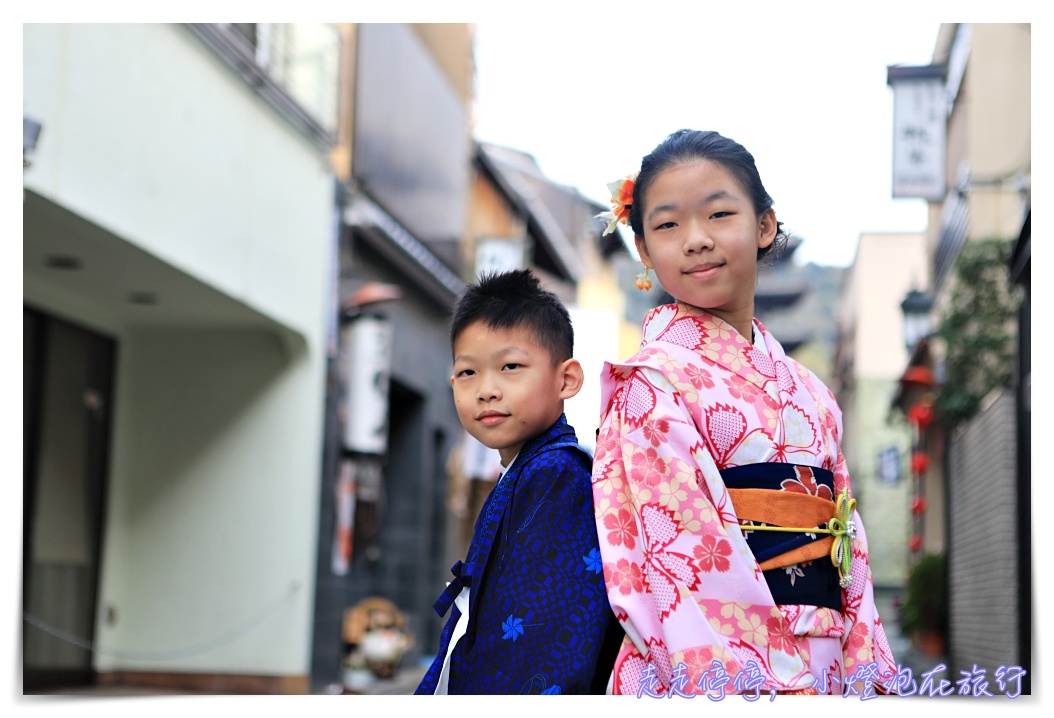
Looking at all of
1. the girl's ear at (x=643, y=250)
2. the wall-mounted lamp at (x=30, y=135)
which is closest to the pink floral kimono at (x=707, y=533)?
the girl's ear at (x=643, y=250)

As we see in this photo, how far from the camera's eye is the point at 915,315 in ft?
44.5

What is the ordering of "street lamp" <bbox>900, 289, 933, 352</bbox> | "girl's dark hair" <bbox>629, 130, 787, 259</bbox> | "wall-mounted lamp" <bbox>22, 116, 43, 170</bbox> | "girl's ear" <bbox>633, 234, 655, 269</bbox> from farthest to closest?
"street lamp" <bbox>900, 289, 933, 352</bbox> < "wall-mounted lamp" <bbox>22, 116, 43, 170</bbox> < "girl's ear" <bbox>633, 234, 655, 269</bbox> < "girl's dark hair" <bbox>629, 130, 787, 259</bbox>

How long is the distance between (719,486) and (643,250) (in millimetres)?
534

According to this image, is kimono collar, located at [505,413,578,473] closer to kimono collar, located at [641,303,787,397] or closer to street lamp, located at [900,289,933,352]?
kimono collar, located at [641,303,787,397]

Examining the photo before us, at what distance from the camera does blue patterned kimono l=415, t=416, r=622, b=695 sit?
7.28ft

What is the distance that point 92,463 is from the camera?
9.21 metres

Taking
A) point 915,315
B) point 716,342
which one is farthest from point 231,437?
point 716,342

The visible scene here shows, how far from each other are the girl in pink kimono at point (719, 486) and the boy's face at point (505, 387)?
0.58 ft

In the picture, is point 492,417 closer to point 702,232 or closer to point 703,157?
point 702,232

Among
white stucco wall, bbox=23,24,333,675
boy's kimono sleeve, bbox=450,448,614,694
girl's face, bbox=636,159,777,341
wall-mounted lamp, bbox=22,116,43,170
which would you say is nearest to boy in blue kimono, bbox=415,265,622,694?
boy's kimono sleeve, bbox=450,448,614,694

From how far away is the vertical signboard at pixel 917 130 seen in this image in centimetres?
1117

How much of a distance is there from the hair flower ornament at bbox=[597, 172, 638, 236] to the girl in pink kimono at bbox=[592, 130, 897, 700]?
26mm

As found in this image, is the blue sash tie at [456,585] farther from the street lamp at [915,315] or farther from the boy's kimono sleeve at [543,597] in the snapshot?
the street lamp at [915,315]

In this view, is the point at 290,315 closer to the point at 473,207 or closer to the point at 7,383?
the point at 7,383
